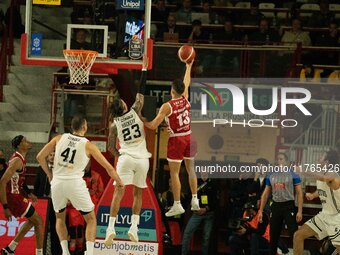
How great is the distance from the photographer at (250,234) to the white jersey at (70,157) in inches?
172

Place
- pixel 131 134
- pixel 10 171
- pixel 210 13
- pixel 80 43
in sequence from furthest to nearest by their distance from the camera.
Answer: pixel 210 13, pixel 80 43, pixel 10 171, pixel 131 134

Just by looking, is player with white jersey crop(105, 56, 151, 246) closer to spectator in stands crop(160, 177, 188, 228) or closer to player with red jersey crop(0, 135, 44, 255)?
player with red jersey crop(0, 135, 44, 255)

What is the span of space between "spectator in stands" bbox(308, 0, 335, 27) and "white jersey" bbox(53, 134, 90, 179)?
8.82 meters

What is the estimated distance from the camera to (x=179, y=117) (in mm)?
16125

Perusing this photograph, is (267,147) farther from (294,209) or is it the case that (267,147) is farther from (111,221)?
(111,221)

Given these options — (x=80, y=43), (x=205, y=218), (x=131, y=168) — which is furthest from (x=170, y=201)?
(x=131, y=168)

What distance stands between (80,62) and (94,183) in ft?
11.4

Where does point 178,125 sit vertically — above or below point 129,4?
below

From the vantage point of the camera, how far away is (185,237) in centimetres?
1981

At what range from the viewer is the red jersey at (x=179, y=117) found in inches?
632

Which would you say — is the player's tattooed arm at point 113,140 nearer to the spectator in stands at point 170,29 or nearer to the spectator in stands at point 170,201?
the spectator in stands at point 170,201

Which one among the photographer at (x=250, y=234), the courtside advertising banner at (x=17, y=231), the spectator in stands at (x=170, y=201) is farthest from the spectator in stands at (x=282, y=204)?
the courtside advertising banner at (x=17, y=231)

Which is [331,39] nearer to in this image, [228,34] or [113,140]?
[228,34]

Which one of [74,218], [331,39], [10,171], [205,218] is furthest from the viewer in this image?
[331,39]
